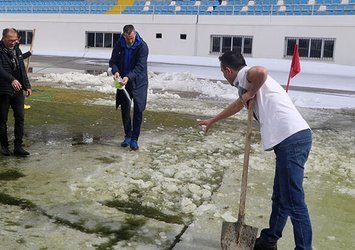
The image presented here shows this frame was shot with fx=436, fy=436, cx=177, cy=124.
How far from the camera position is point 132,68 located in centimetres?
645

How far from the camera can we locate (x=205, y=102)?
1263 cm

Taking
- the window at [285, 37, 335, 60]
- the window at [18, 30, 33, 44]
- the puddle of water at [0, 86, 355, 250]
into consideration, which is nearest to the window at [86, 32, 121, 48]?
the window at [18, 30, 33, 44]

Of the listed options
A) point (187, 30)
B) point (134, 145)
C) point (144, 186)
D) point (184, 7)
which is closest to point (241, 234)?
point (144, 186)

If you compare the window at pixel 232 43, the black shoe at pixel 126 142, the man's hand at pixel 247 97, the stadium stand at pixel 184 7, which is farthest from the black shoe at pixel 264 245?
the window at pixel 232 43

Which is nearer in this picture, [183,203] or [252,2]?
[183,203]

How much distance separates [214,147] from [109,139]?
5.77ft

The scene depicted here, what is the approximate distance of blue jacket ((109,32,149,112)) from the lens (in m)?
6.34

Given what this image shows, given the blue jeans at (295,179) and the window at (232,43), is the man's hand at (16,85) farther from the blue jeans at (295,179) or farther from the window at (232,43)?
the window at (232,43)

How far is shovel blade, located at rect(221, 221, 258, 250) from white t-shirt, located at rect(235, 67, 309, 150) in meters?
0.74

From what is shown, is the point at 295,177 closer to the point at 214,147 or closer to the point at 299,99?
the point at 214,147

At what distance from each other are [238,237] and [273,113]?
1.06 metres

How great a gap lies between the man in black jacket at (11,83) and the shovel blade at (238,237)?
3508mm

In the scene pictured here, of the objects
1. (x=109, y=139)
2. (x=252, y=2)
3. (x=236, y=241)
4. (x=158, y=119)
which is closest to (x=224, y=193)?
(x=236, y=241)

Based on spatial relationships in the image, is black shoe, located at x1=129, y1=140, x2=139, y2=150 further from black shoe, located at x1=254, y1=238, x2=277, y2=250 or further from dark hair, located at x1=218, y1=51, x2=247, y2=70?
dark hair, located at x1=218, y1=51, x2=247, y2=70
